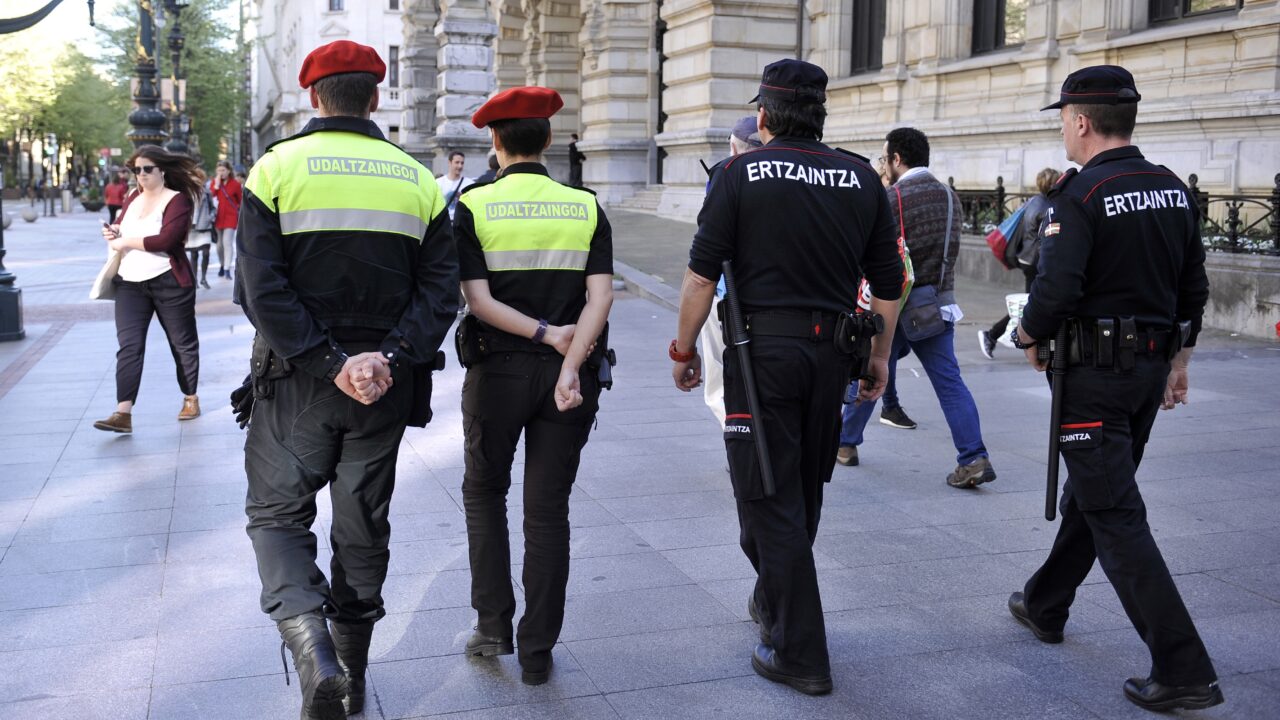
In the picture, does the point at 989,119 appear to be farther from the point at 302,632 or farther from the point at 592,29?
the point at 302,632

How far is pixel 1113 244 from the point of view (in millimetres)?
4129

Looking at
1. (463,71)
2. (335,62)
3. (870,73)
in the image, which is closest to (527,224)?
(335,62)

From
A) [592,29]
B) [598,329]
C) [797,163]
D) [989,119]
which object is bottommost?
[598,329]

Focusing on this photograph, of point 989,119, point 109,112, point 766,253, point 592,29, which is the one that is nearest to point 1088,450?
point 766,253

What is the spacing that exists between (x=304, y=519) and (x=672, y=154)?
2129 centimetres

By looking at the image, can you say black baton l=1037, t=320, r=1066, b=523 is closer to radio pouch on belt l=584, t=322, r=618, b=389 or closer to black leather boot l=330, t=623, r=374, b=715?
radio pouch on belt l=584, t=322, r=618, b=389

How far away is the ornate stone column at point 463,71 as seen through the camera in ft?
83.4

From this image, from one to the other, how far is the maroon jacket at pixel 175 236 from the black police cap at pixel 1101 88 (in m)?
6.08

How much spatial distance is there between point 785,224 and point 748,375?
51 cm

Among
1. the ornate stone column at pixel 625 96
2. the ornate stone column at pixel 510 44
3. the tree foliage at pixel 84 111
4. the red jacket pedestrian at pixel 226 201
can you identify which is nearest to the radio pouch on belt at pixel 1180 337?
the red jacket pedestrian at pixel 226 201

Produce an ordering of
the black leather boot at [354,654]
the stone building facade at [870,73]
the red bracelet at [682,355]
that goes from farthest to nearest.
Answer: the stone building facade at [870,73] → the red bracelet at [682,355] → the black leather boot at [354,654]

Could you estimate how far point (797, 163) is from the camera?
4.18 metres

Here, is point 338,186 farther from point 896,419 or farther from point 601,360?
point 896,419

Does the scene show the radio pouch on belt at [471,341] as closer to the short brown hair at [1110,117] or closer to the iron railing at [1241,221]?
the short brown hair at [1110,117]
